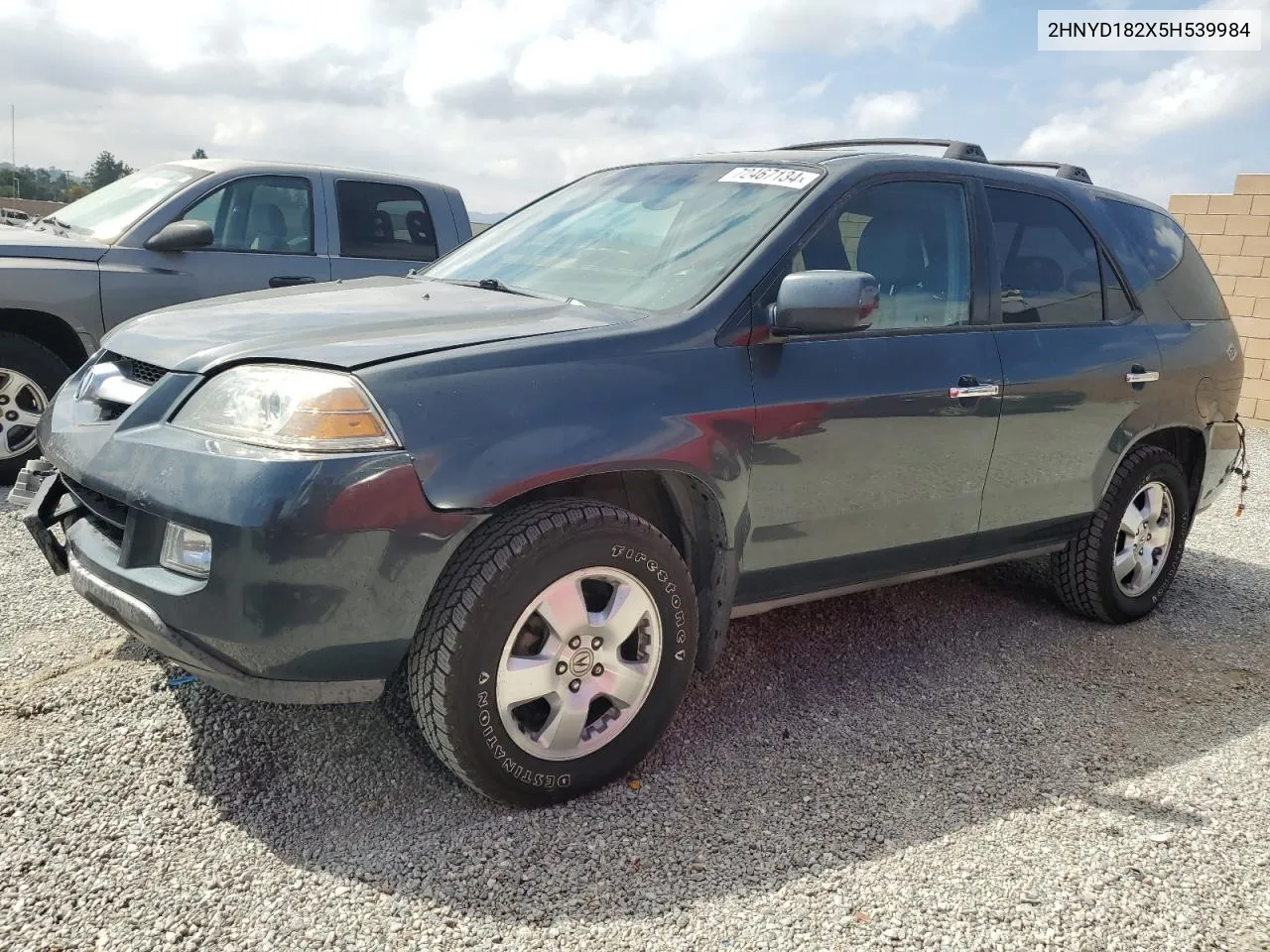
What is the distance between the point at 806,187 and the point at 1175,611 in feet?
9.54

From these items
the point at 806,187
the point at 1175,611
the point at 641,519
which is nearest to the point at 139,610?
the point at 641,519

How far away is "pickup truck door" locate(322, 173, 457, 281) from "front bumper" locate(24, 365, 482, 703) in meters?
4.00

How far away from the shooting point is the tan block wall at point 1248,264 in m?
10.5

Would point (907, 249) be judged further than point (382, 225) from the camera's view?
No

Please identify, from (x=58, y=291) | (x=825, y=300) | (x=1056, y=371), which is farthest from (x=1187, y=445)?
(x=58, y=291)

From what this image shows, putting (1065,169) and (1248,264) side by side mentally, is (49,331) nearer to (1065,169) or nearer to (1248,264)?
(1065,169)

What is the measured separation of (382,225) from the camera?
255 inches

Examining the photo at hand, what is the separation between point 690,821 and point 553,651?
58cm

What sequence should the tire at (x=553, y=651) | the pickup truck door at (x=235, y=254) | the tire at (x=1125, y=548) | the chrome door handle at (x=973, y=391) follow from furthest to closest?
the pickup truck door at (x=235, y=254)
the tire at (x=1125, y=548)
the chrome door handle at (x=973, y=391)
the tire at (x=553, y=651)

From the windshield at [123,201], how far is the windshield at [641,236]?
9.39 ft

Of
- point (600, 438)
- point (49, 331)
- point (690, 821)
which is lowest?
point (690, 821)

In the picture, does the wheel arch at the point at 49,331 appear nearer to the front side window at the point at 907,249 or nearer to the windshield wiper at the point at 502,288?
the windshield wiper at the point at 502,288

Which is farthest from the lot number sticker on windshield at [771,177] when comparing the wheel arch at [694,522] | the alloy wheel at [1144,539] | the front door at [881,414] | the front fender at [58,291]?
the front fender at [58,291]

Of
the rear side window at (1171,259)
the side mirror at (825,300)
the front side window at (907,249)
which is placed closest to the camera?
the side mirror at (825,300)
